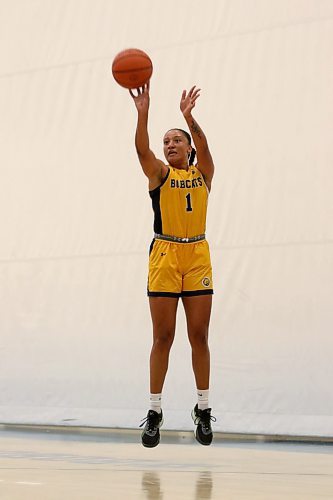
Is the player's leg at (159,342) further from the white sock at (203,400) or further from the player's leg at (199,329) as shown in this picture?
the white sock at (203,400)

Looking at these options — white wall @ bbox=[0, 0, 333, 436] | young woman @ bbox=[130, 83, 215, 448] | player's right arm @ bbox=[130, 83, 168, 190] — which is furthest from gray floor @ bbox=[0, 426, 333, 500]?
player's right arm @ bbox=[130, 83, 168, 190]

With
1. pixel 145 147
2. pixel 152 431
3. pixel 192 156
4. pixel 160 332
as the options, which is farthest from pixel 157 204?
pixel 152 431

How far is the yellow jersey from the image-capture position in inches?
181

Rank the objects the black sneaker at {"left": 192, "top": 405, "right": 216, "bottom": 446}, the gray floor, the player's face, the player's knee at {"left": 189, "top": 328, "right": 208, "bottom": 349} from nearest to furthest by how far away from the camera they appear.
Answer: the gray floor, the black sneaker at {"left": 192, "top": 405, "right": 216, "bottom": 446}, the player's knee at {"left": 189, "top": 328, "right": 208, "bottom": 349}, the player's face

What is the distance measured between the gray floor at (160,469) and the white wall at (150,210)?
499mm

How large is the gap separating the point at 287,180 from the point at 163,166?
6.82 feet

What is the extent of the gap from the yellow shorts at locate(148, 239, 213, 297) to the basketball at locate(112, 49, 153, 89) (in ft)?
2.53

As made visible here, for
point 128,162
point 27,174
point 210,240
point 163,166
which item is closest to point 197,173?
point 163,166

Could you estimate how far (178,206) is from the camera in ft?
15.1

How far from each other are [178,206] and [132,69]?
27.1 inches

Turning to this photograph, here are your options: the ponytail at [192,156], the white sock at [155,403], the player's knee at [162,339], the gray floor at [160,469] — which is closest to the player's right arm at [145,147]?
the ponytail at [192,156]

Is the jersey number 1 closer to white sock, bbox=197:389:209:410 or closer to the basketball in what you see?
the basketball

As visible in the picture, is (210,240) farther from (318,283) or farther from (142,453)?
(142,453)

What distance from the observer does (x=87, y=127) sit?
749 centimetres
